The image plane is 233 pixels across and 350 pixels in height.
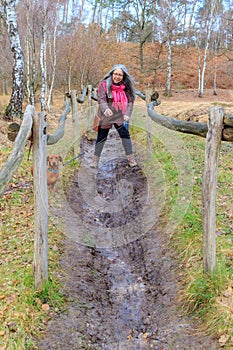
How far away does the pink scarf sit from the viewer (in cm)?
591

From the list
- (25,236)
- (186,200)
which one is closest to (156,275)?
(186,200)

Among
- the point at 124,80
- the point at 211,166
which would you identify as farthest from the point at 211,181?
the point at 124,80

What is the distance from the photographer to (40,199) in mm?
2965

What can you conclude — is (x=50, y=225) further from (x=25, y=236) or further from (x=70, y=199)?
(x=70, y=199)

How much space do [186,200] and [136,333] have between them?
2.28 metres

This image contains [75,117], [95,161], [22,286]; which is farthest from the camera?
[75,117]

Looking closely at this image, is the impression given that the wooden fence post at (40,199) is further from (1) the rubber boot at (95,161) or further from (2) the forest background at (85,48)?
(2) the forest background at (85,48)

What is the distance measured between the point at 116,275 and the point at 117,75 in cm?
352

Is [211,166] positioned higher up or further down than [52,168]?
higher up

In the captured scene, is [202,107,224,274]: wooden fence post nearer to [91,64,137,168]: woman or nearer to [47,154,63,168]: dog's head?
[47,154,63,168]: dog's head

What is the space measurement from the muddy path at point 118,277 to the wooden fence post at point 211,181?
25.1 inches

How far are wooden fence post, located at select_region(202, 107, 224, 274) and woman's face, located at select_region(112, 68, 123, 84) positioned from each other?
126 inches

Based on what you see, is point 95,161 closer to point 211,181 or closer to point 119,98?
point 119,98

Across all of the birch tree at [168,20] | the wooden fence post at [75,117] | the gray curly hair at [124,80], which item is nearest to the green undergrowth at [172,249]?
the wooden fence post at [75,117]
